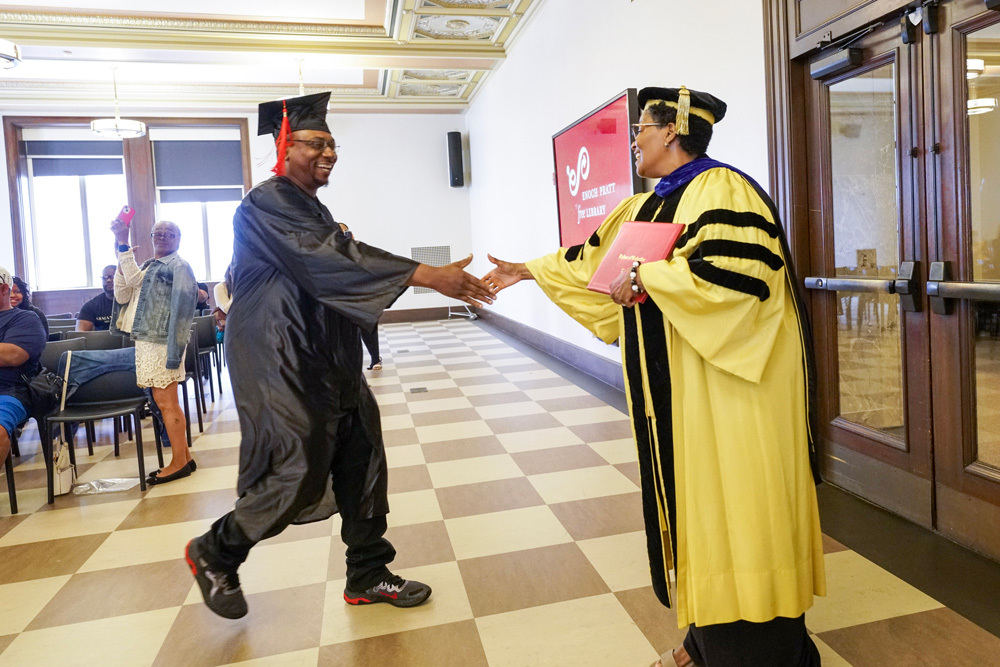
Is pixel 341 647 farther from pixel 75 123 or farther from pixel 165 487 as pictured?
pixel 75 123

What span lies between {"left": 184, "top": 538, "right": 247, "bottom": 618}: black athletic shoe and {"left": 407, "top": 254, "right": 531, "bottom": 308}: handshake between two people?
1.04m

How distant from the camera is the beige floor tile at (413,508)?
293 cm

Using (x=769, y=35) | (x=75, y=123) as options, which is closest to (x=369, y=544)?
Result: (x=769, y=35)

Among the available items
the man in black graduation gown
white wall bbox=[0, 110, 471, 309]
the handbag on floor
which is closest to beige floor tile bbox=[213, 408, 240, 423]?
the handbag on floor

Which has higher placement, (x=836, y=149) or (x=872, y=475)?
(x=836, y=149)

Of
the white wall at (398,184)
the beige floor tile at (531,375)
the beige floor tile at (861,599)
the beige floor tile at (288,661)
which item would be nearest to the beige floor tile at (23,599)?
the beige floor tile at (288,661)

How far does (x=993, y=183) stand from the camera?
2.23m

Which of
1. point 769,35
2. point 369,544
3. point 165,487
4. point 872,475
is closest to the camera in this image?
point 369,544

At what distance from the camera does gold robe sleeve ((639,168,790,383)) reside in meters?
1.48

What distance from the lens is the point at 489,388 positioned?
568 cm

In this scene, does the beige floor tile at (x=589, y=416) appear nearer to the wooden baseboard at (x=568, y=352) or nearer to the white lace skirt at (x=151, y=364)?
the wooden baseboard at (x=568, y=352)

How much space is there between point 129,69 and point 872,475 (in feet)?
33.1

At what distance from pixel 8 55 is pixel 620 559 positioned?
657 centimetres

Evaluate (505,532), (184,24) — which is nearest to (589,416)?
(505,532)
